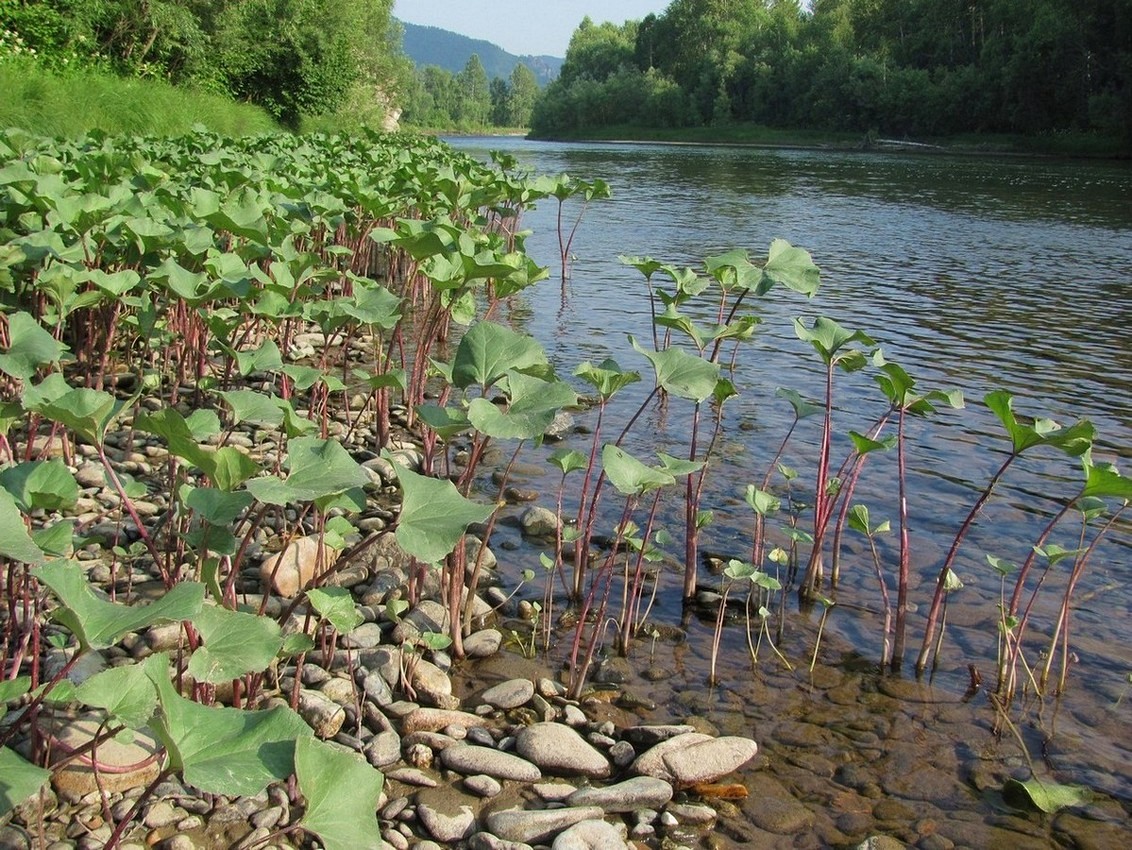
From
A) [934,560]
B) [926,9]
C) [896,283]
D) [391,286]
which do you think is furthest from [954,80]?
[934,560]

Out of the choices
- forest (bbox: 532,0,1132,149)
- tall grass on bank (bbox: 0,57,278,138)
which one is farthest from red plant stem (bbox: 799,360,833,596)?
forest (bbox: 532,0,1132,149)

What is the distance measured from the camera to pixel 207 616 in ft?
7.64

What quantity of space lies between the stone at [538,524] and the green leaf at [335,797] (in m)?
3.25

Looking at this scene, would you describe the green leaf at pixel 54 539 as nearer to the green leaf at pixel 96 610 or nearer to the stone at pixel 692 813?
the green leaf at pixel 96 610

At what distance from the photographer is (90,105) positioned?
53.2ft

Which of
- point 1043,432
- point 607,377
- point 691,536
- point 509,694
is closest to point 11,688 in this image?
point 509,694

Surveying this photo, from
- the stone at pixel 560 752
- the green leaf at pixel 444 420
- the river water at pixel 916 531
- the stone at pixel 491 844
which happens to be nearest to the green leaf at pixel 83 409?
the green leaf at pixel 444 420

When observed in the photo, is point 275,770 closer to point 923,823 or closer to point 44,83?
point 923,823

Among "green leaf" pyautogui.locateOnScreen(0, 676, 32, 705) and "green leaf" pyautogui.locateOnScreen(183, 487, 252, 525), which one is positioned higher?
"green leaf" pyautogui.locateOnScreen(183, 487, 252, 525)

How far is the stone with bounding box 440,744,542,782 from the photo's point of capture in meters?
3.13

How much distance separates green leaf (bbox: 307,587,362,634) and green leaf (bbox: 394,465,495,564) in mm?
576

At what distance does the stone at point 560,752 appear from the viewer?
3.20 m

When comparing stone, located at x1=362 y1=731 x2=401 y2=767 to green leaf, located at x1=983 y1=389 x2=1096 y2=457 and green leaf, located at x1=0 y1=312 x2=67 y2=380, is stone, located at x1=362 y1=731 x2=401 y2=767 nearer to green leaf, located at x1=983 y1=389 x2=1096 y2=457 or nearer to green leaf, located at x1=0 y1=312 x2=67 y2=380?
green leaf, located at x1=0 y1=312 x2=67 y2=380

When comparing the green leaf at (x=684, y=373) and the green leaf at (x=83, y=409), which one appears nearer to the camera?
the green leaf at (x=83, y=409)
